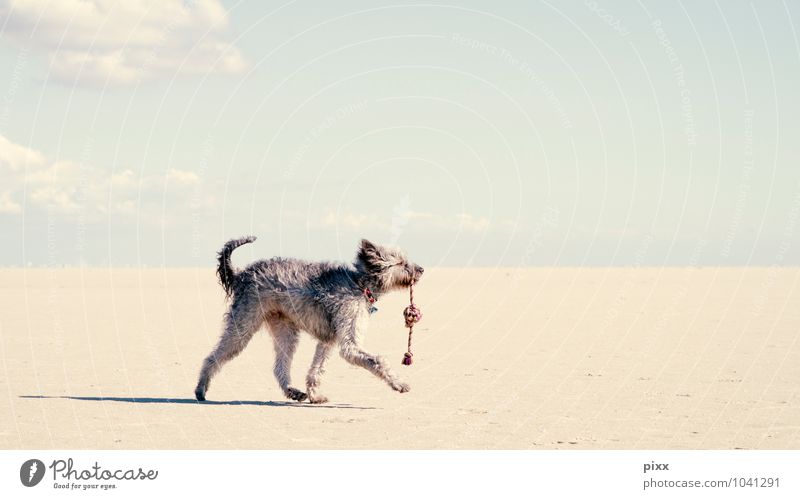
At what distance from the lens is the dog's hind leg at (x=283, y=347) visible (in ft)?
52.4

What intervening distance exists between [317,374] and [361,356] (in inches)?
48.7

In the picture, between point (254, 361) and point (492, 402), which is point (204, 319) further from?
point (492, 402)

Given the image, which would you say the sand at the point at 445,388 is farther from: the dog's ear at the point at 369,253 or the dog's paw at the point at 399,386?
the dog's ear at the point at 369,253

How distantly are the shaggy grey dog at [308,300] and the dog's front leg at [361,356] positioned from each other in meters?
0.02

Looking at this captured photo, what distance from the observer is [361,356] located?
582 inches

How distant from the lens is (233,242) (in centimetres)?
1605

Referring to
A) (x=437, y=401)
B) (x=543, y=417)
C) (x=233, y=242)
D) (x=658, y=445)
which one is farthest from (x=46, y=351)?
(x=658, y=445)

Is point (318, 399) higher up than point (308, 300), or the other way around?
point (308, 300)

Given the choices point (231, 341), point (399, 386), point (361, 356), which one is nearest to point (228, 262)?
point (231, 341)

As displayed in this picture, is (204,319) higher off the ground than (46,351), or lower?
higher

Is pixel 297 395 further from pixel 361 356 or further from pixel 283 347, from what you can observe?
pixel 361 356

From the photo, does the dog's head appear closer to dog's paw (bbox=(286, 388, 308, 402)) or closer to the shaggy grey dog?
the shaggy grey dog

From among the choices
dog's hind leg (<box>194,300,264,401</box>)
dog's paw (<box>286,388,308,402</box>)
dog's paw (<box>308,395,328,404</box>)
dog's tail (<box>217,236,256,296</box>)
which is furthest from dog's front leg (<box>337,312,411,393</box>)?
dog's tail (<box>217,236,256,296</box>)

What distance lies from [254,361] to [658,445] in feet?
40.4
